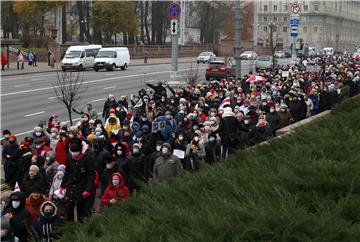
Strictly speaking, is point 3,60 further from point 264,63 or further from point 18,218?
point 18,218

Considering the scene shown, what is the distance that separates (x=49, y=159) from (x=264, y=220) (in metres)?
7.47

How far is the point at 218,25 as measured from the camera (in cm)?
10819

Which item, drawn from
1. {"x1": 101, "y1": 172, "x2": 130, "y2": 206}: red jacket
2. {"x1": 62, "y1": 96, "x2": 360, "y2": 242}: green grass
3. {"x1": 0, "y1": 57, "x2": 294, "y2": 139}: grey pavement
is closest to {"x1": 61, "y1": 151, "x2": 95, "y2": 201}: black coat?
{"x1": 101, "y1": 172, "x2": 130, "y2": 206}: red jacket

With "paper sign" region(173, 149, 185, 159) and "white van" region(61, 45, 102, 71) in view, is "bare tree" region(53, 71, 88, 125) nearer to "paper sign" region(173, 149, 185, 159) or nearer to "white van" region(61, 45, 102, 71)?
"paper sign" region(173, 149, 185, 159)

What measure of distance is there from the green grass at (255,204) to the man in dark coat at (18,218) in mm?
1882

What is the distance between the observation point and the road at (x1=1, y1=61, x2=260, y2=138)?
A: 26172mm

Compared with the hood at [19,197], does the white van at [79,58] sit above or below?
above

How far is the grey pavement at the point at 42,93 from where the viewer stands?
26.2 m

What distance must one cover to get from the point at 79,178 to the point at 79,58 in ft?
135

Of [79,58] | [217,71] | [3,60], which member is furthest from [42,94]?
[79,58]

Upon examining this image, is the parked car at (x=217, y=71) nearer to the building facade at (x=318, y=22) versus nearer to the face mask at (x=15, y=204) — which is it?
the face mask at (x=15, y=204)

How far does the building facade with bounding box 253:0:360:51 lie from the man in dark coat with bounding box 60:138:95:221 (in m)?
102

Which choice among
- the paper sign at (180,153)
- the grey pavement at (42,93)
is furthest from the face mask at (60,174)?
the grey pavement at (42,93)

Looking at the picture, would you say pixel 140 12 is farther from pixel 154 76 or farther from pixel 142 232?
pixel 142 232
